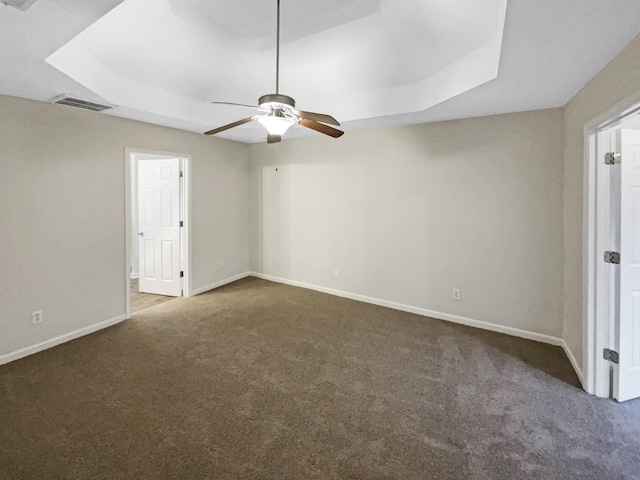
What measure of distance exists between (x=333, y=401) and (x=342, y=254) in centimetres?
261

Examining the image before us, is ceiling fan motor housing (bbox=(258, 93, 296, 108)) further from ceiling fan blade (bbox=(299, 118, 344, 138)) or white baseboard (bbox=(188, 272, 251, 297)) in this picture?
white baseboard (bbox=(188, 272, 251, 297))

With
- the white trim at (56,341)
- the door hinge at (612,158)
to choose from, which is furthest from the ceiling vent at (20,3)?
the door hinge at (612,158)

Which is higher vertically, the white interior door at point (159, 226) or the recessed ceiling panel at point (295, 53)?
the recessed ceiling panel at point (295, 53)

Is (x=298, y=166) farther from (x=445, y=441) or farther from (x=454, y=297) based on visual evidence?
(x=445, y=441)

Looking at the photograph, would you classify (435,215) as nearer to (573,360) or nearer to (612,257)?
(612,257)

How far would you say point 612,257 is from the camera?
2.34 meters

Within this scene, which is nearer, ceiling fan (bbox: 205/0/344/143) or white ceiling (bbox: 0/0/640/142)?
white ceiling (bbox: 0/0/640/142)

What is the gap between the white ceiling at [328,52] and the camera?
172 centimetres

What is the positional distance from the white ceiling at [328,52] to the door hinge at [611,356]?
204 centimetres

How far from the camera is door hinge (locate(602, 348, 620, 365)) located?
2.34 m

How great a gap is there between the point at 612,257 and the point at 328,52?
2.82 metres

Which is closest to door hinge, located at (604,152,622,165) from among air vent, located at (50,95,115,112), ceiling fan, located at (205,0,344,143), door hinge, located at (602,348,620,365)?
door hinge, located at (602,348,620,365)

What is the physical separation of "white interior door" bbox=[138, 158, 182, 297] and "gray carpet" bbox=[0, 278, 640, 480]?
4.45 feet

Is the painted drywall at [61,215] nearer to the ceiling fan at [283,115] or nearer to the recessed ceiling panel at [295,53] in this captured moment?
the recessed ceiling panel at [295,53]
